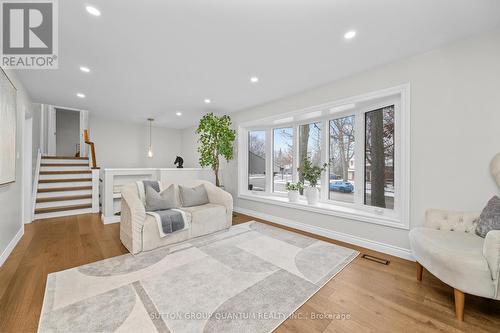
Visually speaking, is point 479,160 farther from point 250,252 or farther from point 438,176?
point 250,252

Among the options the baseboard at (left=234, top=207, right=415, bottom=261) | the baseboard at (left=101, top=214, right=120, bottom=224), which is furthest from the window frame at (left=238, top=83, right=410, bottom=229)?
the baseboard at (left=101, top=214, right=120, bottom=224)

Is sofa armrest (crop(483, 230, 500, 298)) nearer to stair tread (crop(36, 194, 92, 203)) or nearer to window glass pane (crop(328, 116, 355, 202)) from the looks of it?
window glass pane (crop(328, 116, 355, 202))

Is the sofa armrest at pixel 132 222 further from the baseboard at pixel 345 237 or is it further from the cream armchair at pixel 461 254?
the cream armchair at pixel 461 254

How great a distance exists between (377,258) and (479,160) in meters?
1.55

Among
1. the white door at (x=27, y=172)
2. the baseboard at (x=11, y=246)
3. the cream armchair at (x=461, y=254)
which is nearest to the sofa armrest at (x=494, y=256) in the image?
the cream armchair at (x=461, y=254)

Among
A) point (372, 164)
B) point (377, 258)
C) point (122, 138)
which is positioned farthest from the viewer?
point (122, 138)

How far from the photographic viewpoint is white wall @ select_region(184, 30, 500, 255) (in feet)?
6.79

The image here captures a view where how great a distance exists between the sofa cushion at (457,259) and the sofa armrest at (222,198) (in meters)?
2.65

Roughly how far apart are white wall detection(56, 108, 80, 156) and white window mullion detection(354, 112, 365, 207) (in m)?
10.1

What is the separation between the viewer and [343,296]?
184cm

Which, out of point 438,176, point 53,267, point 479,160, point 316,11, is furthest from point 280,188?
point 53,267

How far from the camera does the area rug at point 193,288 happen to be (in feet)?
4.91

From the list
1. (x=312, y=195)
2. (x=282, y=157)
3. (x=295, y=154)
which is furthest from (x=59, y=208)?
(x=312, y=195)

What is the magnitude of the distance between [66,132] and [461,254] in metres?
11.4
